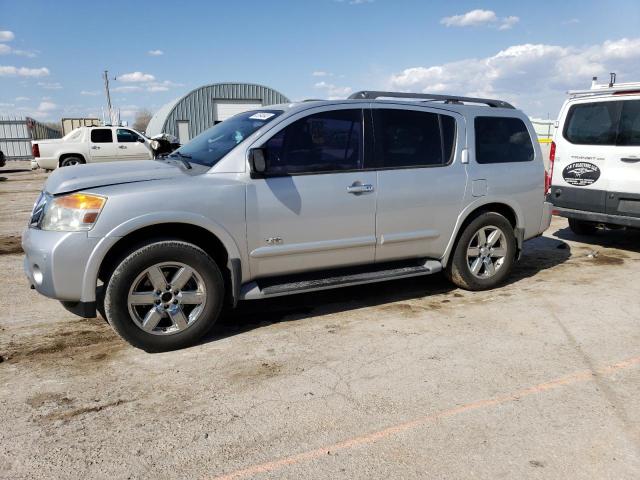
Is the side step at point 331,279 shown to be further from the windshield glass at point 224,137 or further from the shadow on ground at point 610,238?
the shadow on ground at point 610,238

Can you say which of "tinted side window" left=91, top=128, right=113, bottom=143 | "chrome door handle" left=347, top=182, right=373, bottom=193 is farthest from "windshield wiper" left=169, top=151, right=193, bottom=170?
"tinted side window" left=91, top=128, right=113, bottom=143

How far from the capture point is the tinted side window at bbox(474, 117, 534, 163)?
5262 mm

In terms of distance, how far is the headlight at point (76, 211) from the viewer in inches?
141

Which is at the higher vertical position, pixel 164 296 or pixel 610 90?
pixel 610 90

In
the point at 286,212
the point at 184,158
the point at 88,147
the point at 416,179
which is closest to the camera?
the point at 286,212

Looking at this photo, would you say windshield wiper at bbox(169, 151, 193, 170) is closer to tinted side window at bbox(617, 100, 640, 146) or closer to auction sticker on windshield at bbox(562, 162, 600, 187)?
auction sticker on windshield at bbox(562, 162, 600, 187)

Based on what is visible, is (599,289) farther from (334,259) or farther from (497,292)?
(334,259)

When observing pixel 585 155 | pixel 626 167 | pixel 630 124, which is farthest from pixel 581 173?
pixel 630 124

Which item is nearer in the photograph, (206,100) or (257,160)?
(257,160)

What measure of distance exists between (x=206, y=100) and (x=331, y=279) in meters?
32.6

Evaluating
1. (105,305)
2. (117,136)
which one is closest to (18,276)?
(105,305)

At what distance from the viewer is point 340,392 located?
3289 millimetres

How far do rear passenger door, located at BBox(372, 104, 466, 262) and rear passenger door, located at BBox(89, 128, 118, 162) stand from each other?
15.8 metres

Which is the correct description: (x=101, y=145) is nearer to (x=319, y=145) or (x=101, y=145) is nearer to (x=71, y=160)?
(x=71, y=160)
